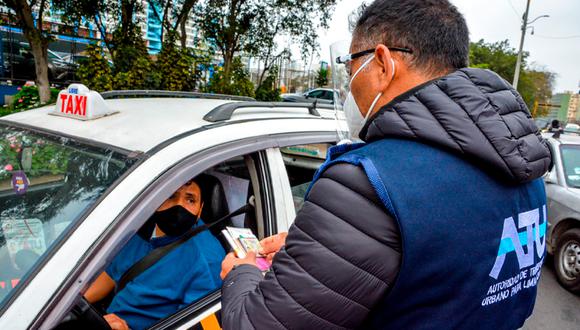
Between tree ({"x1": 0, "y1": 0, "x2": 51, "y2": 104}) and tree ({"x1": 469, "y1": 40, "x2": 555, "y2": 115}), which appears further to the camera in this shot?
tree ({"x1": 469, "y1": 40, "x2": 555, "y2": 115})

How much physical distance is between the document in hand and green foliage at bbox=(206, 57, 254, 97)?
762 centimetres

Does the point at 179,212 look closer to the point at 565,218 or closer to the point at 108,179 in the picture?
the point at 108,179

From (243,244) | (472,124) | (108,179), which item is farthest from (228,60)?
(472,124)

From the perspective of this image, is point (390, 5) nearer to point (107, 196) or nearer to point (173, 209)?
point (107, 196)

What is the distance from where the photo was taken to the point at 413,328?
897 millimetres

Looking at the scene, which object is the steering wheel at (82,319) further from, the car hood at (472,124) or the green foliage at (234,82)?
the green foliage at (234,82)

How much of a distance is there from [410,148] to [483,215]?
0.73 ft

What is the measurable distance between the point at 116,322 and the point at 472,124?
170 cm

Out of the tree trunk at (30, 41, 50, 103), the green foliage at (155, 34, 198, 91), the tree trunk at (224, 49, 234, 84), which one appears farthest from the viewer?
the tree trunk at (224, 49, 234, 84)

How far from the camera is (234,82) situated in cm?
1020

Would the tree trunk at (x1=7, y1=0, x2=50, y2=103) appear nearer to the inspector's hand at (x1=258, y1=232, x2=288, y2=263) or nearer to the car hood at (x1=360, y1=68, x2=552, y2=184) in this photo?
the inspector's hand at (x1=258, y1=232, x2=288, y2=263)

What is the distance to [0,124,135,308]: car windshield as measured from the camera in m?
1.35

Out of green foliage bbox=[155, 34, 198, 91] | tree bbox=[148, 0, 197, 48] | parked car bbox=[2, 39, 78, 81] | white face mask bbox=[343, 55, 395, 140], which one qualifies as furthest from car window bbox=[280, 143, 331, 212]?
parked car bbox=[2, 39, 78, 81]

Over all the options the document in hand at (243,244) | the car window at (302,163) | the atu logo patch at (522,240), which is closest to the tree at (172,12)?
the car window at (302,163)
